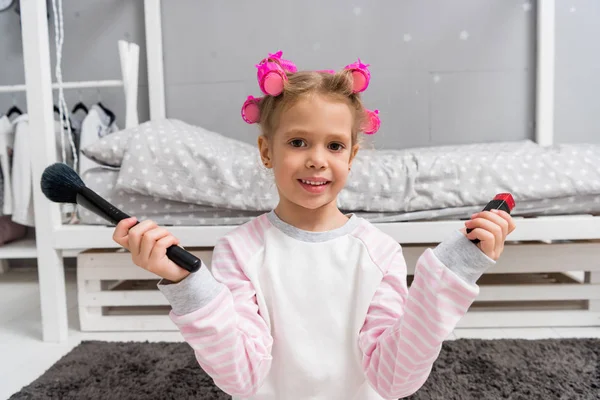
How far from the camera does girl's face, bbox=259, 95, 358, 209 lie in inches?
26.8

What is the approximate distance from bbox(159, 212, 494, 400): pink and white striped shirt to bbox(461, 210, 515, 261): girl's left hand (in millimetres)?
119

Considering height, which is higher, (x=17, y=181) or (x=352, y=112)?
(x=352, y=112)

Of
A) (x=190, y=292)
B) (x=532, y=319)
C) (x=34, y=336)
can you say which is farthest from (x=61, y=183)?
(x=532, y=319)

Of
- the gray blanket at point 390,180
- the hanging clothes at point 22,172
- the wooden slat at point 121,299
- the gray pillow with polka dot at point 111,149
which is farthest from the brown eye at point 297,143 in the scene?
the hanging clothes at point 22,172

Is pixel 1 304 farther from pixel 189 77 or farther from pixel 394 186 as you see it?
pixel 394 186

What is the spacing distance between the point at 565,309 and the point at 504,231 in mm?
1082

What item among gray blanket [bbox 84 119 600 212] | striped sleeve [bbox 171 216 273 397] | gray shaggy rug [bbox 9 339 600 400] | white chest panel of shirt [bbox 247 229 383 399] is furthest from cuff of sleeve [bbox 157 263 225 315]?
gray blanket [bbox 84 119 600 212]

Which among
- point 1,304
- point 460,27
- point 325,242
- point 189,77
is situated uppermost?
point 460,27

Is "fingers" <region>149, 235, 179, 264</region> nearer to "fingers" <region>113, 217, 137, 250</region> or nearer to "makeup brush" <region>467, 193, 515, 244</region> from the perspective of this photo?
"fingers" <region>113, 217, 137, 250</region>

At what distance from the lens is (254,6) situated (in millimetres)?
1955

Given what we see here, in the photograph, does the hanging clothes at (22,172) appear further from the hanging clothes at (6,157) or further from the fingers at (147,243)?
the fingers at (147,243)

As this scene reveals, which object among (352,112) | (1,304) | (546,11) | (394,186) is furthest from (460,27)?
(1,304)

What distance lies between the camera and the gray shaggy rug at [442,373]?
39.9 inches

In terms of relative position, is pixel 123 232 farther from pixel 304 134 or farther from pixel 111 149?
pixel 111 149
